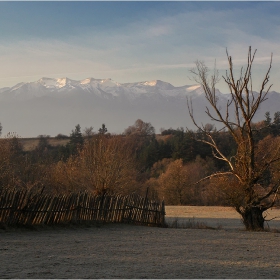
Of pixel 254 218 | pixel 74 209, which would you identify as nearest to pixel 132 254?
pixel 74 209

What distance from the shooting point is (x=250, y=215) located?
17359 millimetres

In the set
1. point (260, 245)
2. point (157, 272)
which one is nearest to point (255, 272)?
point (157, 272)

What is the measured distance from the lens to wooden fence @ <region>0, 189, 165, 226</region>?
13.8m

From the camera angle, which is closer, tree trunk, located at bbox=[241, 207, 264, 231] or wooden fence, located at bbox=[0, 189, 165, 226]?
wooden fence, located at bbox=[0, 189, 165, 226]

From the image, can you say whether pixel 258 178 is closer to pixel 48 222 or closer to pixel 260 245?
pixel 260 245

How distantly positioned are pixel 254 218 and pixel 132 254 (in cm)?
858

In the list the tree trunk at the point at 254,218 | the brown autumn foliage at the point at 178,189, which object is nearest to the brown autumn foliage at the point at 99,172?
the tree trunk at the point at 254,218

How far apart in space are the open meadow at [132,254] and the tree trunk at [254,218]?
6.95ft

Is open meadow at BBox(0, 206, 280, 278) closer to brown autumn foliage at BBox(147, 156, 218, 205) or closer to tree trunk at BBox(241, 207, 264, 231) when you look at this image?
tree trunk at BBox(241, 207, 264, 231)

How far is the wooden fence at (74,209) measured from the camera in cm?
1381

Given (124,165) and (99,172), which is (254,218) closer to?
(99,172)

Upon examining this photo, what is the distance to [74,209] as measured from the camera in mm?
15891

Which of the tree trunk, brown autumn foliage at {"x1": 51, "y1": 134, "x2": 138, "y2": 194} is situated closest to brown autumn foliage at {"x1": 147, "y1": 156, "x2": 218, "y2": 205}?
brown autumn foliage at {"x1": 51, "y1": 134, "x2": 138, "y2": 194}

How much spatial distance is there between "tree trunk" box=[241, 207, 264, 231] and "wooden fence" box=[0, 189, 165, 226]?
3.86 metres
